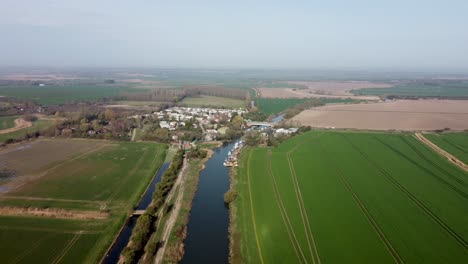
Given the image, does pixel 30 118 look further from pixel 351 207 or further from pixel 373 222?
pixel 373 222

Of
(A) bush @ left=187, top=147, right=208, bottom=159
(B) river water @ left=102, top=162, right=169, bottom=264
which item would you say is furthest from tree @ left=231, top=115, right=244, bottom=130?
(B) river water @ left=102, top=162, right=169, bottom=264

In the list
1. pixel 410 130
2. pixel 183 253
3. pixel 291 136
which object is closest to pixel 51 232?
pixel 183 253

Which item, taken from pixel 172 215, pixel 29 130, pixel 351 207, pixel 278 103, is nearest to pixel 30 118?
pixel 29 130

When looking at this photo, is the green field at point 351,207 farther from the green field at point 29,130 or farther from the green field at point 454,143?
the green field at point 29,130

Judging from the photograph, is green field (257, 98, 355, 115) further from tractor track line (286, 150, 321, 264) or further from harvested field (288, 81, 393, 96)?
tractor track line (286, 150, 321, 264)

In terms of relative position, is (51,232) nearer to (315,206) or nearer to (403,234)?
(315,206)
